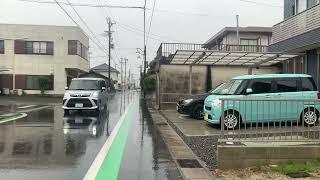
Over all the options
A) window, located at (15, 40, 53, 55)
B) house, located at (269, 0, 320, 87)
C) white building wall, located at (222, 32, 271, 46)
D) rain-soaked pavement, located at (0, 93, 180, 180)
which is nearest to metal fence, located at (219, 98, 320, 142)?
rain-soaked pavement, located at (0, 93, 180, 180)

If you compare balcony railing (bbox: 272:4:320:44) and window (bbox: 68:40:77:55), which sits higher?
window (bbox: 68:40:77:55)

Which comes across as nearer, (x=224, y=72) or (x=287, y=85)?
(x=287, y=85)

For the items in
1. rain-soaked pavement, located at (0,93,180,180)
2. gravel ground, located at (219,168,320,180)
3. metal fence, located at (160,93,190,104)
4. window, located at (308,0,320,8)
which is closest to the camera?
gravel ground, located at (219,168,320,180)

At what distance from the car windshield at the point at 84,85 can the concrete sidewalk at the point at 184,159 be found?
895 cm

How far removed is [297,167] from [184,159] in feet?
8.19

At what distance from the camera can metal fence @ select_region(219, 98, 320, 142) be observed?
9.20m

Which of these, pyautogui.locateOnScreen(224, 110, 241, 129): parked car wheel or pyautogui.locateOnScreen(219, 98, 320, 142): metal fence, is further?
pyautogui.locateOnScreen(224, 110, 241, 129): parked car wheel

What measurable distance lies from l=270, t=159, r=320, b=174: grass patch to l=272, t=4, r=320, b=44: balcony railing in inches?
367

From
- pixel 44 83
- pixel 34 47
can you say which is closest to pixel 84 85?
pixel 44 83

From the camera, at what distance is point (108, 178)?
782cm

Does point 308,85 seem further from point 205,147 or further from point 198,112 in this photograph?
point 205,147

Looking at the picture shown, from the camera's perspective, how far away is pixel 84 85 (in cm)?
2314

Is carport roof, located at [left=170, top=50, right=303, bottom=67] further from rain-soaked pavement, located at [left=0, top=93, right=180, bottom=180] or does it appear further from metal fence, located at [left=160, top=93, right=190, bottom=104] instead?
rain-soaked pavement, located at [left=0, top=93, right=180, bottom=180]

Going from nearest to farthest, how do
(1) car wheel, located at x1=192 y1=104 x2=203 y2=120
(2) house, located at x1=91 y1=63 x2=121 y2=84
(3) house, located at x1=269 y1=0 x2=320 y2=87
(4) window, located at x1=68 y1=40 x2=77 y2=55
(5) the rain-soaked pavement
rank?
(5) the rain-soaked pavement
(3) house, located at x1=269 y1=0 x2=320 y2=87
(1) car wheel, located at x1=192 y1=104 x2=203 y2=120
(4) window, located at x1=68 y1=40 x2=77 y2=55
(2) house, located at x1=91 y1=63 x2=121 y2=84
